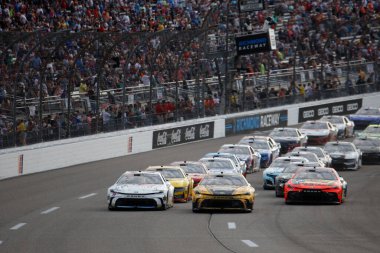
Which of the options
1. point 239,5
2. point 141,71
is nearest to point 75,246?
point 141,71

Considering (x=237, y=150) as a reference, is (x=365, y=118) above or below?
above

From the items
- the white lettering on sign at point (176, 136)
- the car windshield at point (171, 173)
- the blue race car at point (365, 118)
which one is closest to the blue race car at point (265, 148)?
the white lettering on sign at point (176, 136)

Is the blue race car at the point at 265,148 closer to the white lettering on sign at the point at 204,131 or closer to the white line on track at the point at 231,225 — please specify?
the white lettering on sign at the point at 204,131

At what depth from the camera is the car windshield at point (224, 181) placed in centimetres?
2717

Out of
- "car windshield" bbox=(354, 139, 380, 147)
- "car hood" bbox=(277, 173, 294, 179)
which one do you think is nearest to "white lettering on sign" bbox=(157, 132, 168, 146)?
"car windshield" bbox=(354, 139, 380, 147)

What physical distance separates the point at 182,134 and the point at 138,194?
2335cm

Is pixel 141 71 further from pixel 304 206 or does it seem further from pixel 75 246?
pixel 75 246

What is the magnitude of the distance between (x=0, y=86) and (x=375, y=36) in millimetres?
34878

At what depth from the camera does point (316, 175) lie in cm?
2941

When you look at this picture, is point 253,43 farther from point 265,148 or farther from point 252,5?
point 265,148

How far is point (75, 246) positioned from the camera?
757 inches

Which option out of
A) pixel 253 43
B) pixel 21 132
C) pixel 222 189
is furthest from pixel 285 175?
pixel 253 43

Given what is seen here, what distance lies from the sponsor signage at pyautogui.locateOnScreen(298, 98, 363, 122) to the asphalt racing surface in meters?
23.6

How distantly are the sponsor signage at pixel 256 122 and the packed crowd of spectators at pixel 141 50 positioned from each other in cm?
102
